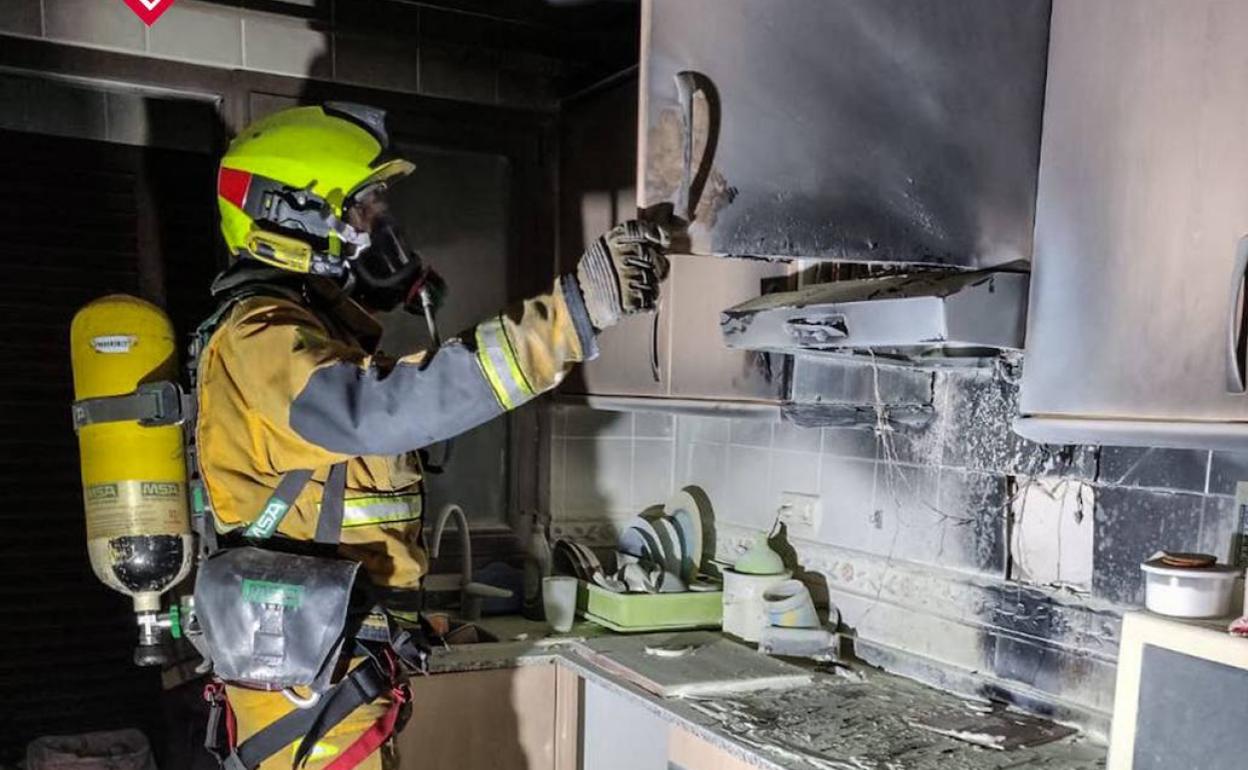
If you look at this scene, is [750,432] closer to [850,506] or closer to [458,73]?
[850,506]

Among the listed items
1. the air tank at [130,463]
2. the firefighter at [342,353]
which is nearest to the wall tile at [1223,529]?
the firefighter at [342,353]

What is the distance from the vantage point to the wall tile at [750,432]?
232 cm

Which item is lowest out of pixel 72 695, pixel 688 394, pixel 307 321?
pixel 72 695

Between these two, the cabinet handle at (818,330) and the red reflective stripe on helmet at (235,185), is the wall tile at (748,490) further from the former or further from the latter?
the red reflective stripe on helmet at (235,185)

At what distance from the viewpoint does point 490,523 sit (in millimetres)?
2572

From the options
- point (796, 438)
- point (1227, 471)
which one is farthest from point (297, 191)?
point (1227, 471)

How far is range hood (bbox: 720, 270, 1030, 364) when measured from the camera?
1.18 m

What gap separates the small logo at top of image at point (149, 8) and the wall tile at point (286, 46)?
0.18 m

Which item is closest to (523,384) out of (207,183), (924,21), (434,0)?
(924,21)

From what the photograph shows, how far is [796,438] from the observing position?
2227 millimetres

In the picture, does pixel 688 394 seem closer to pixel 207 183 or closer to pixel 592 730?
pixel 592 730

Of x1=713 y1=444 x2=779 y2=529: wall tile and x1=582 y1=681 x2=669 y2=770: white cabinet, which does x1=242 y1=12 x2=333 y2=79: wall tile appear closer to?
x1=713 y1=444 x2=779 y2=529: wall tile

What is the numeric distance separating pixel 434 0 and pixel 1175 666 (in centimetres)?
214

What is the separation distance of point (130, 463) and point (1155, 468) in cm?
184
